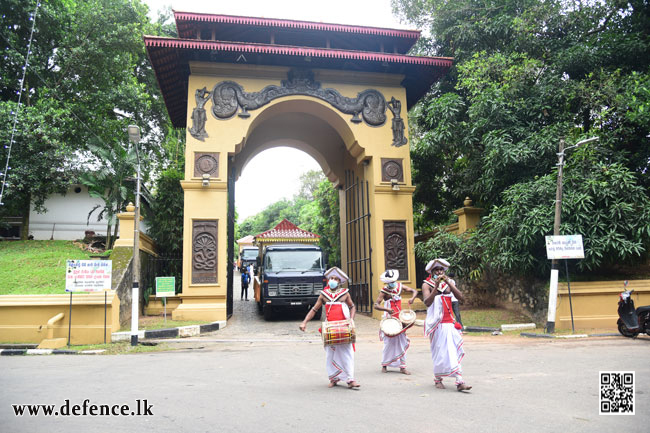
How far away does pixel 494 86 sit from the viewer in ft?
47.9

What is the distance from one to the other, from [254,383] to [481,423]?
3.08 m

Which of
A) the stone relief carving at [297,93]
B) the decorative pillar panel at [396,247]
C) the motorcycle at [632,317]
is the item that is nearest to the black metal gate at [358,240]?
the decorative pillar panel at [396,247]

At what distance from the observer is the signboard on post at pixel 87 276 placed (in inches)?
411

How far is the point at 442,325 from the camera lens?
608cm

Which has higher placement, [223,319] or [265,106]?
[265,106]

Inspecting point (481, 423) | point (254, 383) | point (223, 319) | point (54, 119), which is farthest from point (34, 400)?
point (54, 119)

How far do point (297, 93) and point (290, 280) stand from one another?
20.5 ft

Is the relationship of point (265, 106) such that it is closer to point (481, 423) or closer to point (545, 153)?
point (545, 153)

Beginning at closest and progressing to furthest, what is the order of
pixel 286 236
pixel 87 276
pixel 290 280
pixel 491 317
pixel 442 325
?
pixel 442 325 → pixel 87 276 → pixel 491 317 → pixel 290 280 → pixel 286 236

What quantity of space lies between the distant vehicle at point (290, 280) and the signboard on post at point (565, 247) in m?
6.60

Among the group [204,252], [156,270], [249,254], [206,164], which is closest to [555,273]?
[204,252]

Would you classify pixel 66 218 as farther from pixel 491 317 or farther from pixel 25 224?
pixel 491 317

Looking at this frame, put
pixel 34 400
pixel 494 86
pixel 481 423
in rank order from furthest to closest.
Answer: pixel 494 86, pixel 34 400, pixel 481 423

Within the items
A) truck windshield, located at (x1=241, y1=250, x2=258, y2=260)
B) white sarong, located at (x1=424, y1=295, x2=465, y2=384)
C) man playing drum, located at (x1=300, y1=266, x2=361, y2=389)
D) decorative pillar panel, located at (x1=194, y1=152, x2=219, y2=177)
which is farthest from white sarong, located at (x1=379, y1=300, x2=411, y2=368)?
truck windshield, located at (x1=241, y1=250, x2=258, y2=260)
